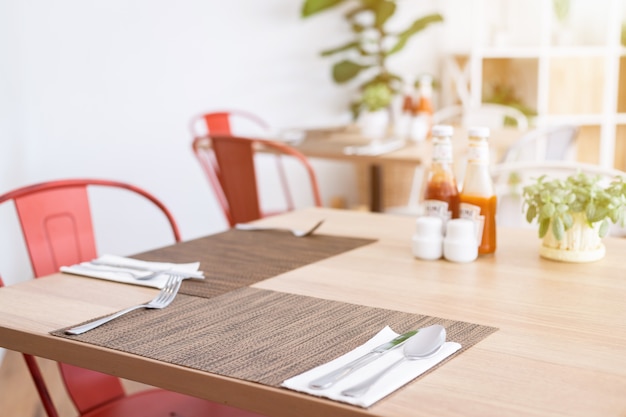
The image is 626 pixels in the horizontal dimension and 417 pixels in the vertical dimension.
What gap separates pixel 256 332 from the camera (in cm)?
113

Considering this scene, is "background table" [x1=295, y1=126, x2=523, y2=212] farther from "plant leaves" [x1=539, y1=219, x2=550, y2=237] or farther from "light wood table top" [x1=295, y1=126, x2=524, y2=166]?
"plant leaves" [x1=539, y1=219, x2=550, y2=237]

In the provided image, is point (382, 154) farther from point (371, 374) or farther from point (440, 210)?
point (371, 374)

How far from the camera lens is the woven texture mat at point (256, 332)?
3.34ft

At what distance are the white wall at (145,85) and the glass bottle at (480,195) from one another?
78.4 inches

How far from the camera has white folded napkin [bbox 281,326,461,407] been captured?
0.89 meters

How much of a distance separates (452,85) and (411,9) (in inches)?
20.8

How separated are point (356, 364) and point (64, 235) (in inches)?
39.1

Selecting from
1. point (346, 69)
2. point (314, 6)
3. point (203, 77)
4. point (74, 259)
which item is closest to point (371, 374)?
point (74, 259)

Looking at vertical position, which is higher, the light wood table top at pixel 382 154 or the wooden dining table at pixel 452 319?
the wooden dining table at pixel 452 319

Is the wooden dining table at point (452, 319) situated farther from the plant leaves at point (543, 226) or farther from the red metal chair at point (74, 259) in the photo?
the red metal chair at point (74, 259)

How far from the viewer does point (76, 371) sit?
1605mm

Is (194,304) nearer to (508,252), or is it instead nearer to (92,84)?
(508,252)

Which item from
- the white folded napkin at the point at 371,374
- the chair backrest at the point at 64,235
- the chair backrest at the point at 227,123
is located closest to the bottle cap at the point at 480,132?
the white folded napkin at the point at 371,374

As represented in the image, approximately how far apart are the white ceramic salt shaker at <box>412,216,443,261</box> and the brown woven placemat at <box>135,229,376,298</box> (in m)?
0.17
